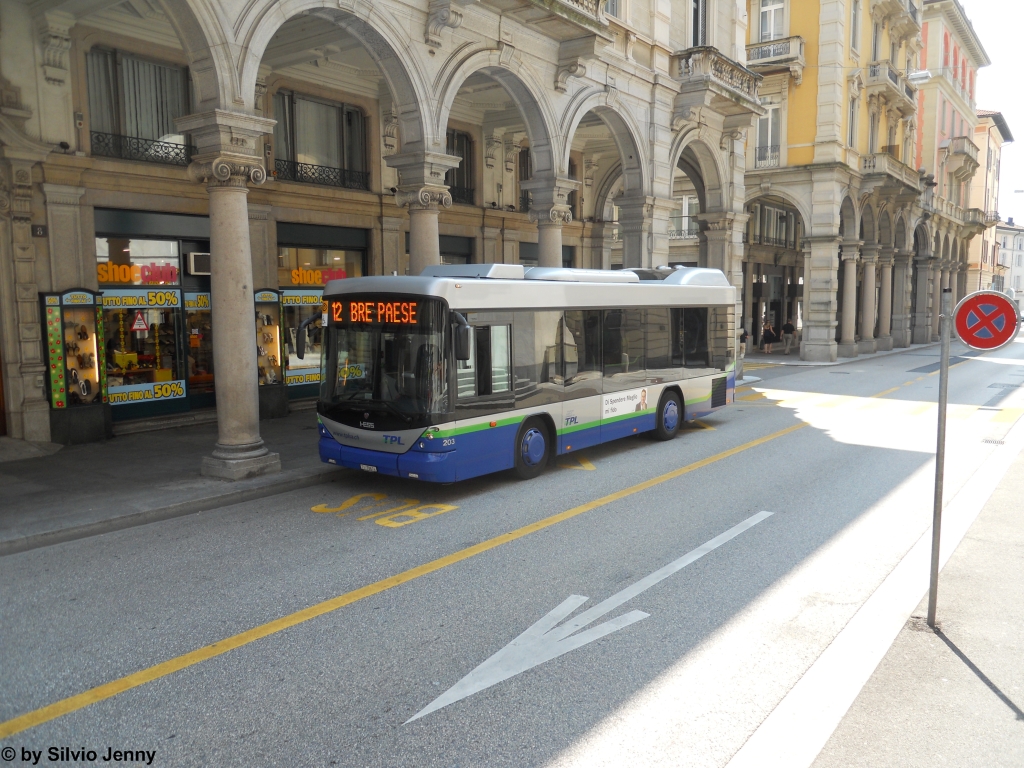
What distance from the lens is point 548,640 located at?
5.64 metres

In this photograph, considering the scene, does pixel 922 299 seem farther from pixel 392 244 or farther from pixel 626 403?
pixel 626 403

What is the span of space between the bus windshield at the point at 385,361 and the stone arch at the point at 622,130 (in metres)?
8.55

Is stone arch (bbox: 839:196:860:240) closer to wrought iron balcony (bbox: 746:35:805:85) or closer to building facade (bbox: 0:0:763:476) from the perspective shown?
wrought iron balcony (bbox: 746:35:805:85)

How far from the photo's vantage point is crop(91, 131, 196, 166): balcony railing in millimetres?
13562

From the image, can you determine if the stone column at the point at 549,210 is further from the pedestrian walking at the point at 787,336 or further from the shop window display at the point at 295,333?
the pedestrian walking at the point at 787,336

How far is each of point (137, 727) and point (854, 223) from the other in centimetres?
3583

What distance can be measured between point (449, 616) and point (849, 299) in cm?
3320

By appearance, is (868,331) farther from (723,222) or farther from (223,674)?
(223,674)

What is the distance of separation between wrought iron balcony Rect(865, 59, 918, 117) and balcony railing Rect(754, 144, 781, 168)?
6.46m

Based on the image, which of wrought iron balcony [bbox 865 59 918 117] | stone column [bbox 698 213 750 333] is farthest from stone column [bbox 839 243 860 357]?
stone column [bbox 698 213 750 333]

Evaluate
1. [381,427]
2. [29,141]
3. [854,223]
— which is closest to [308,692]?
[381,427]

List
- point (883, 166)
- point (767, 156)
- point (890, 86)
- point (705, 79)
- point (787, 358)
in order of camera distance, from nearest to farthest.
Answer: point (705, 79), point (767, 156), point (883, 166), point (787, 358), point (890, 86)

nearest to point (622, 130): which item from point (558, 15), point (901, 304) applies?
point (558, 15)

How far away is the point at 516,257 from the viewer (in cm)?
2281
